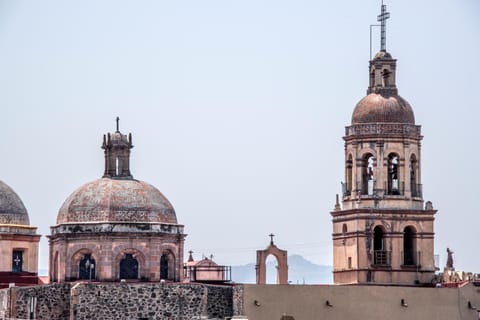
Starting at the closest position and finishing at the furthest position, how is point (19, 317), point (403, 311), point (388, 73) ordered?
point (19, 317) < point (403, 311) < point (388, 73)

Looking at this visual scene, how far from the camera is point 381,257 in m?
105

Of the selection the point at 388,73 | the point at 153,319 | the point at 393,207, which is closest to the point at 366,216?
the point at 393,207

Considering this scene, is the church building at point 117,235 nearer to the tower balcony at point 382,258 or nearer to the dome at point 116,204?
the dome at point 116,204

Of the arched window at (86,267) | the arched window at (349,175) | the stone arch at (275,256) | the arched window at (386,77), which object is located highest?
the arched window at (386,77)

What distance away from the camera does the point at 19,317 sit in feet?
305

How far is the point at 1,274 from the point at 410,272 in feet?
74.5

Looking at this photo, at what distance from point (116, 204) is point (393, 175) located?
1828cm

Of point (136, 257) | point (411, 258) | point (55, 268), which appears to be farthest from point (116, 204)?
point (411, 258)

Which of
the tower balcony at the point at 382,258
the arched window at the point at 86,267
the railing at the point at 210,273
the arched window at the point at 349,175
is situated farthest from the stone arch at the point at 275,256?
the arched window at the point at 86,267

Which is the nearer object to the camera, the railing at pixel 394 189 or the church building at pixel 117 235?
the church building at pixel 117 235

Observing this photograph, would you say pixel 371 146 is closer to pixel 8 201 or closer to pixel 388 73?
pixel 388 73

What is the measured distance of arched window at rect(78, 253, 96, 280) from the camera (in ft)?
314

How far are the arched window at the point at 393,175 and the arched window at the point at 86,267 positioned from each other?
19.1m

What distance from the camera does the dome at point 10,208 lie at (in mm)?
106062
